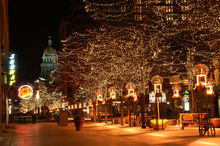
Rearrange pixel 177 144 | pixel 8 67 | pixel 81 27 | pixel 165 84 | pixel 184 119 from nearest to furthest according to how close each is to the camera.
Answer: pixel 177 144, pixel 184 119, pixel 8 67, pixel 165 84, pixel 81 27

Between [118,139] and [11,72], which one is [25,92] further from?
[118,139]

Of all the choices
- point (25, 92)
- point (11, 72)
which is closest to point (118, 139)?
point (25, 92)

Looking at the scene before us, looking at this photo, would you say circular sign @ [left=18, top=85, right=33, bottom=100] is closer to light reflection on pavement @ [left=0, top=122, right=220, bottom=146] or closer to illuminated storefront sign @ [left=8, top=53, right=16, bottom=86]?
illuminated storefront sign @ [left=8, top=53, right=16, bottom=86]

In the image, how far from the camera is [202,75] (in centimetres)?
2348

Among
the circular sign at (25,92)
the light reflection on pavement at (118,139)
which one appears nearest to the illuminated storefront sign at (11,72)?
the circular sign at (25,92)

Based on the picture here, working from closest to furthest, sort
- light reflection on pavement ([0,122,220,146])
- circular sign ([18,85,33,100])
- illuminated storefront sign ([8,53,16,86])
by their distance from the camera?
light reflection on pavement ([0,122,220,146]), circular sign ([18,85,33,100]), illuminated storefront sign ([8,53,16,86])

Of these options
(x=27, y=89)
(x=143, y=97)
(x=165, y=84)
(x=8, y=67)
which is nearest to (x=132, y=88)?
(x=143, y=97)

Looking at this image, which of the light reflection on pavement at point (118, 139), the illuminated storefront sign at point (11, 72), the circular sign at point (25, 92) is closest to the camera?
the light reflection on pavement at point (118, 139)

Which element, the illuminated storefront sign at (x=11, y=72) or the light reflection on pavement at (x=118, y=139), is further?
the illuminated storefront sign at (x=11, y=72)

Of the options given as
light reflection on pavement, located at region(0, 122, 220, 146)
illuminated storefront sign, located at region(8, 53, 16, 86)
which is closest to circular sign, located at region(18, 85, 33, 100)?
illuminated storefront sign, located at region(8, 53, 16, 86)

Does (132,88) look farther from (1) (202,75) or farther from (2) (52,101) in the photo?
(2) (52,101)

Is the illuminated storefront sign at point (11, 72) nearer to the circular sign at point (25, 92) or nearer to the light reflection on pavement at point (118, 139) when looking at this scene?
the circular sign at point (25, 92)

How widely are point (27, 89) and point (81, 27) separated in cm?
8468

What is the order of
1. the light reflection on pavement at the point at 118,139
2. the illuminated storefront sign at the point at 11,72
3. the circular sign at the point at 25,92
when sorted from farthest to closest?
1. the illuminated storefront sign at the point at 11,72
2. the circular sign at the point at 25,92
3. the light reflection on pavement at the point at 118,139
